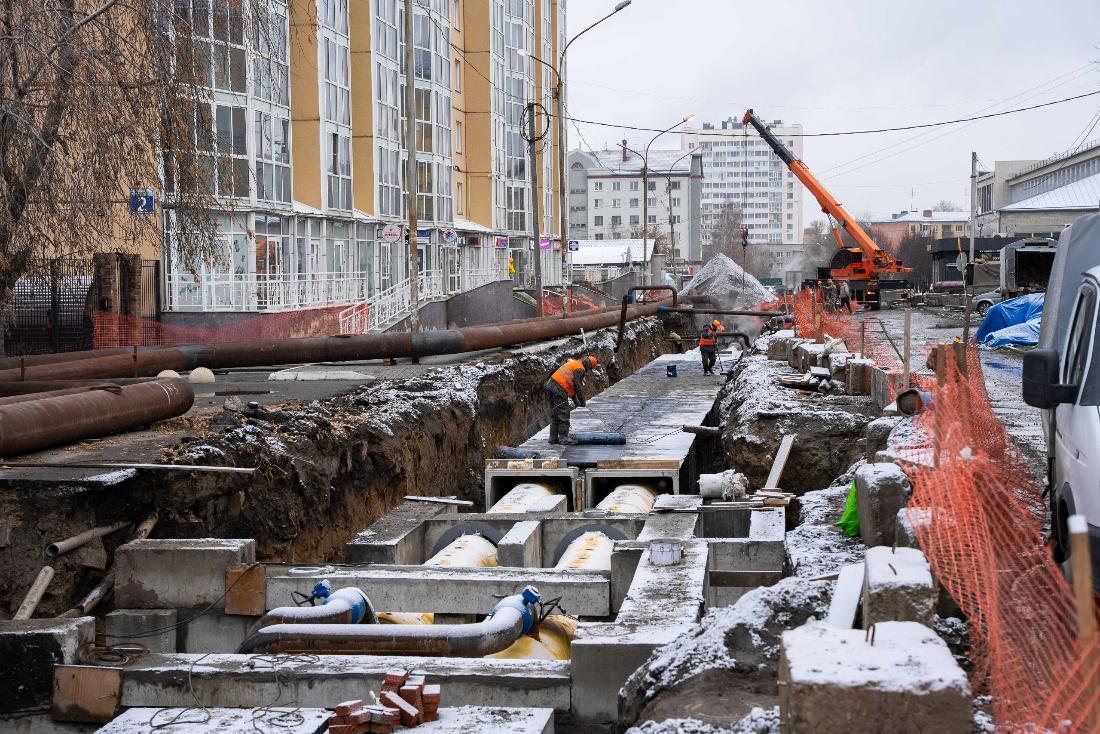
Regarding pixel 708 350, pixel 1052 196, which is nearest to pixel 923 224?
pixel 1052 196

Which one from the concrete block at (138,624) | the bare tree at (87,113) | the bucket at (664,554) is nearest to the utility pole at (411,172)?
the bare tree at (87,113)

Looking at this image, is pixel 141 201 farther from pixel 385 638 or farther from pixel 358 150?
pixel 358 150

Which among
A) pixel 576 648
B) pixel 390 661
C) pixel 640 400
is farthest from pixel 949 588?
pixel 640 400

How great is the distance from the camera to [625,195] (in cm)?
13750

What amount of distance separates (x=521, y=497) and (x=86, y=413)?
19.3ft

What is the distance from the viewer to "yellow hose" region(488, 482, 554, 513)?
46.5 feet

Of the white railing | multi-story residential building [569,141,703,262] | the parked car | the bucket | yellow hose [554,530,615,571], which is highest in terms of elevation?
multi-story residential building [569,141,703,262]

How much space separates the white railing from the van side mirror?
20589mm

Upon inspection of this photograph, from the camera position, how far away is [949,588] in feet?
16.3

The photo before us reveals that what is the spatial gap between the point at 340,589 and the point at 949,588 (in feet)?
20.1

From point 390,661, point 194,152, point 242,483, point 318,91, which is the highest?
point 318,91

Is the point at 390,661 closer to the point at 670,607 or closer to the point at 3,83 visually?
the point at 670,607

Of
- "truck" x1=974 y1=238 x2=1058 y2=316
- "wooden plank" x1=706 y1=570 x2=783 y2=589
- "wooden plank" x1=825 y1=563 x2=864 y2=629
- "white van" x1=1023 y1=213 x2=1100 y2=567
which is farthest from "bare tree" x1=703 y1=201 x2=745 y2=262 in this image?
"wooden plank" x1=825 y1=563 x2=864 y2=629

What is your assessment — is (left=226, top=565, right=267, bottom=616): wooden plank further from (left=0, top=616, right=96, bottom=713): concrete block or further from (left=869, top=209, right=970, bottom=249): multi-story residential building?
(left=869, top=209, right=970, bottom=249): multi-story residential building
